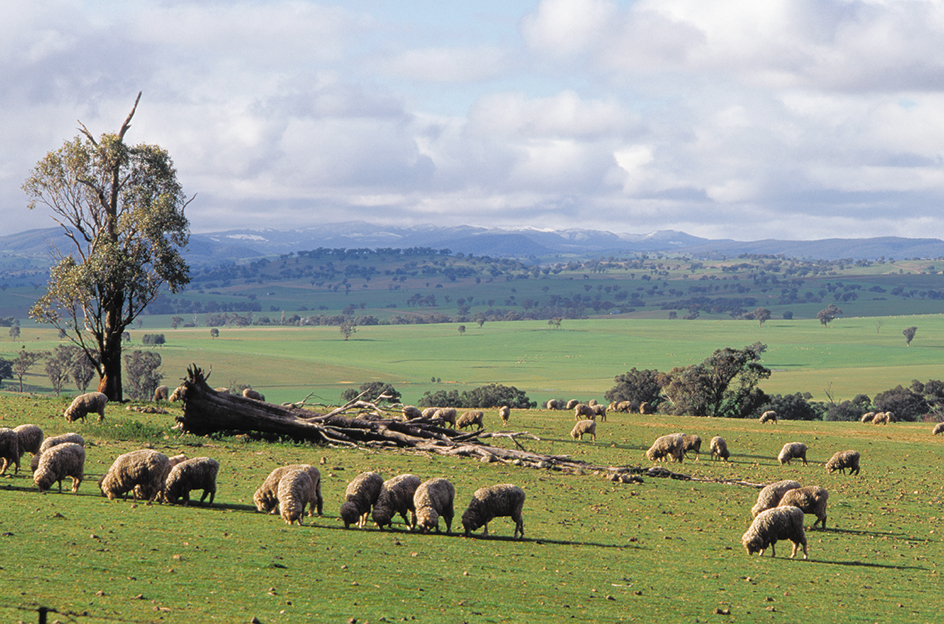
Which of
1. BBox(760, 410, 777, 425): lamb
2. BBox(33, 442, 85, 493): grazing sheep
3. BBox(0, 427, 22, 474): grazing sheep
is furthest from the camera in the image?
BBox(760, 410, 777, 425): lamb

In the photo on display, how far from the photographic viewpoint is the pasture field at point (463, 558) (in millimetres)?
11148

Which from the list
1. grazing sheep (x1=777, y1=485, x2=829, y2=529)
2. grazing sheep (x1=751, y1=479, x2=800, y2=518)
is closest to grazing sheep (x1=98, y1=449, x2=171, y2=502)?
grazing sheep (x1=751, y1=479, x2=800, y2=518)

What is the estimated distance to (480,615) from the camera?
11312 millimetres

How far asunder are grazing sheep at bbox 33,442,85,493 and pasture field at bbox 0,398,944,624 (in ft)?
1.70

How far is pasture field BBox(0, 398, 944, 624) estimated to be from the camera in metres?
11.1

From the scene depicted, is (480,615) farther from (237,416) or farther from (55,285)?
(55,285)

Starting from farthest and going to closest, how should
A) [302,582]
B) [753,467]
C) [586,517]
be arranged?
1. [753,467]
2. [586,517]
3. [302,582]

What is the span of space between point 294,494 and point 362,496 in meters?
1.32

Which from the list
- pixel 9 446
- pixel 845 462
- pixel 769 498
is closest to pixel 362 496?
pixel 9 446

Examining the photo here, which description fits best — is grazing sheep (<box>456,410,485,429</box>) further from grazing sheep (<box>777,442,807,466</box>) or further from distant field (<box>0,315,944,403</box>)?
distant field (<box>0,315,944,403</box>)

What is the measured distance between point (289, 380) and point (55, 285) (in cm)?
9237

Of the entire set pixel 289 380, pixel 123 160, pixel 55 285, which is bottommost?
pixel 289 380

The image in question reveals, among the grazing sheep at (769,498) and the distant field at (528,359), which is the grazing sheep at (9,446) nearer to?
the grazing sheep at (769,498)

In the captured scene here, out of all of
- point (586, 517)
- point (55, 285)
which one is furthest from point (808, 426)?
point (55, 285)
